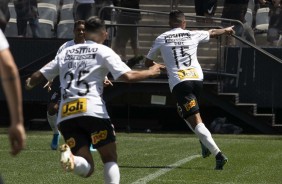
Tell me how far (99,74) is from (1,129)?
14.1 m

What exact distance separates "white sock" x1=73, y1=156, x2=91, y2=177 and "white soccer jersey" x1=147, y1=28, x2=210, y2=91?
4999 millimetres

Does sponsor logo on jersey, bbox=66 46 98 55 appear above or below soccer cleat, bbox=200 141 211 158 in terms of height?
above

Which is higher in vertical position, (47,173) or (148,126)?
(47,173)

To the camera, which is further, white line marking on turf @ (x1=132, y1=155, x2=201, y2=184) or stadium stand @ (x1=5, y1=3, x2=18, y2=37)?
stadium stand @ (x1=5, y1=3, x2=18, y2=37)

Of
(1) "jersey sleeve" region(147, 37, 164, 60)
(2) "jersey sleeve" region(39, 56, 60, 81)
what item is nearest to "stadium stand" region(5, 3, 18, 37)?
(1) "jersey sleeve" region(147, 37, 164, 60)

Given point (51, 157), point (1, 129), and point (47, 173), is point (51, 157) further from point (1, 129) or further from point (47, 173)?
point (1, 129)

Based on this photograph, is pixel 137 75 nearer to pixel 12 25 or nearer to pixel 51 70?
pixel 51 70

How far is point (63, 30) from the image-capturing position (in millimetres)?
23828

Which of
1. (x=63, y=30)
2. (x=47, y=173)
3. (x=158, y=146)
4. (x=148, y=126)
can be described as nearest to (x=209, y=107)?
(x=148, y=126)

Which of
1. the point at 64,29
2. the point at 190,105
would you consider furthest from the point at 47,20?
the point at 190,105

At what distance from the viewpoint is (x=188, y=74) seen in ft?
47.0

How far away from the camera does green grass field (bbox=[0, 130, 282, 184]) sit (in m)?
12.5

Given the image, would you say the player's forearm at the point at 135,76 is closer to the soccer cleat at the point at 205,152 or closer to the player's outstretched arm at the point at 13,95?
the player's outstretched arm at the point at 13,95

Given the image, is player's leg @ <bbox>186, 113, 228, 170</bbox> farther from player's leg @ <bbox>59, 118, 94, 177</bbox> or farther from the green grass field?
player's leg @ <bbox>59, 118, 94, 177</bbox>
